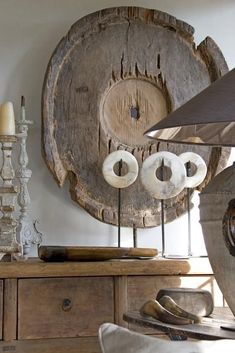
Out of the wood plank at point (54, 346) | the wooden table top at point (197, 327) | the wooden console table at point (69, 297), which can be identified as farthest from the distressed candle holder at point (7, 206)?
the wooden table top at point (197, 327)

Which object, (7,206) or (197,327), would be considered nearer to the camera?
(197,327)

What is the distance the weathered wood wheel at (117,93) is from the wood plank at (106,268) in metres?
0.45

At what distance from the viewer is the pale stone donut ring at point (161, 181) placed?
223 cm

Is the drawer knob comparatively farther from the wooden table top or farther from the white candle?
the white candle

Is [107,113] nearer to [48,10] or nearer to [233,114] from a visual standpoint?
[48,10]

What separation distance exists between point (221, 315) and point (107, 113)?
1.04 meters

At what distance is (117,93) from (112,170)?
1.17ft

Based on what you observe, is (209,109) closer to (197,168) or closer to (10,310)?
(10,310)

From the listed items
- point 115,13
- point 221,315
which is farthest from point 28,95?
point 221,315

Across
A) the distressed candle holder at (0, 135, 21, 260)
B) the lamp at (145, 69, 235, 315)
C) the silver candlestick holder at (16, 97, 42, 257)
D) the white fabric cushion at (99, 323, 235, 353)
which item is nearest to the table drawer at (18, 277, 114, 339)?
the distressed candle holder at (0, 135, 21, 260)

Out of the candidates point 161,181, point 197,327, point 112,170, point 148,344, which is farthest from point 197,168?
point 148,344

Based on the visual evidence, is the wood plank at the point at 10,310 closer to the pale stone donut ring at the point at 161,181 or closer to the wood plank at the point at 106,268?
the wood plank at the point at 106,268

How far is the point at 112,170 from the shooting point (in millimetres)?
2295

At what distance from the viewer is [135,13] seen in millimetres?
2504
